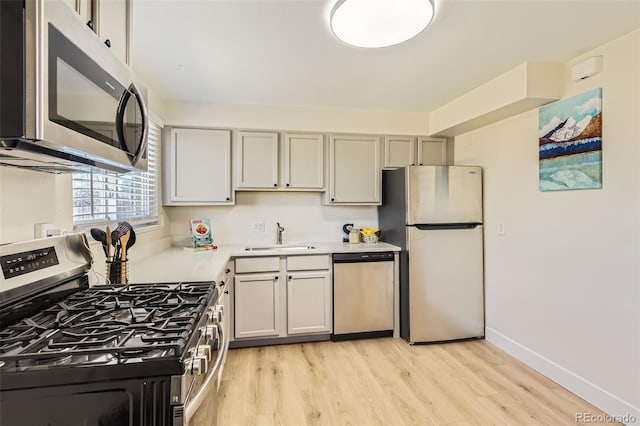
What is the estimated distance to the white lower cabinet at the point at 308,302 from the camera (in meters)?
3.03

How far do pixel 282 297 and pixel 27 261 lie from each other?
2.12 m

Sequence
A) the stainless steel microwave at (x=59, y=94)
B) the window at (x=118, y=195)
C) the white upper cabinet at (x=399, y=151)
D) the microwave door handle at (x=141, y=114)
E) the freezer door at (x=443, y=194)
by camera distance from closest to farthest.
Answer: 1. the stainless steel microwave at (x=59, y=94)
2. the microwave door handle at (x=141, y=114)
3. the window at (x=118, y=195)
4. the freezer door at (x=443, y=194)
5. the white upper cabinet at (x=399, y=151)

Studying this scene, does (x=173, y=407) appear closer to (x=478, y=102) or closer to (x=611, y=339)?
(x=611, y=339)

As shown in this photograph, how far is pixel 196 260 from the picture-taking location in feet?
8.16

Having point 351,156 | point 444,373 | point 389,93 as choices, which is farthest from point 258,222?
point 444,373

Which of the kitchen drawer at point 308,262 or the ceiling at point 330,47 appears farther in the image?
the kitchen drawer at point 308,262

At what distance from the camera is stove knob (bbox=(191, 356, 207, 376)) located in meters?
0.89

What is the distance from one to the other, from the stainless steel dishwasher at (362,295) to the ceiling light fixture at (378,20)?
1.92m

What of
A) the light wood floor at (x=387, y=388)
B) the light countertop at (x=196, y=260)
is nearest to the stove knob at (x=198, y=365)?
the light countertop at (x=196, y=260)

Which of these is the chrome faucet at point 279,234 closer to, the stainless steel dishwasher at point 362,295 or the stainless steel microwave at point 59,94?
the stainless steel dishwasher at point 362,295

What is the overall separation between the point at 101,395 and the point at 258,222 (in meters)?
2.79

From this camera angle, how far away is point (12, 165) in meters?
1.14

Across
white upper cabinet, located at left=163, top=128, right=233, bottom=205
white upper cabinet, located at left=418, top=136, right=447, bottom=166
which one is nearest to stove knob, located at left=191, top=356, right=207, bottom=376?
white upper cabinet, located at left=163, top=128, right=233, bottom=205

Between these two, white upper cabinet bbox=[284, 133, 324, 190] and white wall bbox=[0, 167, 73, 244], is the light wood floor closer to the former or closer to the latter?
white wall bbox=[0, 167, 73, 244]
